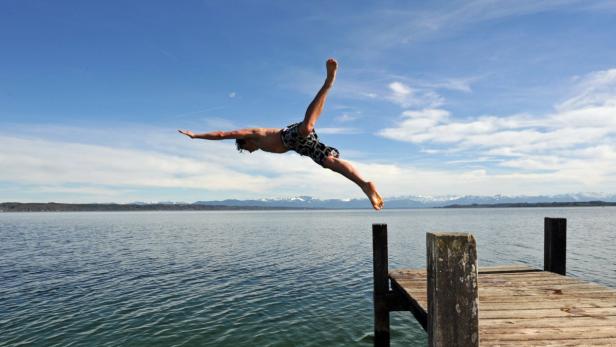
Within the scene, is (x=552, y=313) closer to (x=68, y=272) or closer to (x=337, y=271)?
(x=337, y=271)

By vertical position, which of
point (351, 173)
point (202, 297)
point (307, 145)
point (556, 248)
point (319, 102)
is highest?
point (319, 102)

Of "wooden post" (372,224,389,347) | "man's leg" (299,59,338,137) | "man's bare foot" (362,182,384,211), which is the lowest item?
"wooden post" (372,224,389,347)

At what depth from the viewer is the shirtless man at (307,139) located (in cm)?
588

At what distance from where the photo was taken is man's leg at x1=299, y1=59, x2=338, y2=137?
581 cm

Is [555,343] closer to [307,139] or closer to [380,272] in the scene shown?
[307,139]

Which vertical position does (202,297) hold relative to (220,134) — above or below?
below

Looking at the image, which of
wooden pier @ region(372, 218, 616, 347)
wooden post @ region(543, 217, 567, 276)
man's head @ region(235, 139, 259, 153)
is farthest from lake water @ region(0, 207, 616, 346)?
man's head @ region(235, 139, 259, 153)

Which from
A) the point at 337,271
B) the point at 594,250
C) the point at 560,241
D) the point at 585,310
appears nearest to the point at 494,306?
the point at 585,310

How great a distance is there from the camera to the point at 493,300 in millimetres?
7680

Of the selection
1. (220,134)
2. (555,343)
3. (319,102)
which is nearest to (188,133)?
(220,134)

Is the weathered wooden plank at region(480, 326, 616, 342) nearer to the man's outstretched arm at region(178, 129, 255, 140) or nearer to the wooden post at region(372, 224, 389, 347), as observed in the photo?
the man's outstretched arm at region(178, 129, 255, 140)

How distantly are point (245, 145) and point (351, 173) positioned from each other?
1862mm

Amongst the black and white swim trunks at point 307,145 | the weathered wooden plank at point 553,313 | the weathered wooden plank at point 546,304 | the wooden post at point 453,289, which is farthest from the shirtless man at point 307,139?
the weathered wooden plank at point 546,304

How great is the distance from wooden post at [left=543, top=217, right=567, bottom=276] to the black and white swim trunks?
9.14m
